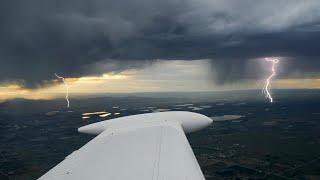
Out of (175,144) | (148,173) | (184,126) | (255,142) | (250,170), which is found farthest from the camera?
(255,142)

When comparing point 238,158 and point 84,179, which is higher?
point 84,179

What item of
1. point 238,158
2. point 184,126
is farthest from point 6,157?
point 184,126

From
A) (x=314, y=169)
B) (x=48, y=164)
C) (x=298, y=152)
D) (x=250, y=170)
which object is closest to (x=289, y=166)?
(x=314, y=169)

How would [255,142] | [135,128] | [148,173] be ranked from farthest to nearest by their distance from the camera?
→ [255,142], [135,128], [148,173]

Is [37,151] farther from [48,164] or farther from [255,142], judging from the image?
[255,142]

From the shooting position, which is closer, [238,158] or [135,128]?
[135,128]

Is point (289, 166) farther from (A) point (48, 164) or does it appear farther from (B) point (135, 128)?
(B) point (135, 128)
